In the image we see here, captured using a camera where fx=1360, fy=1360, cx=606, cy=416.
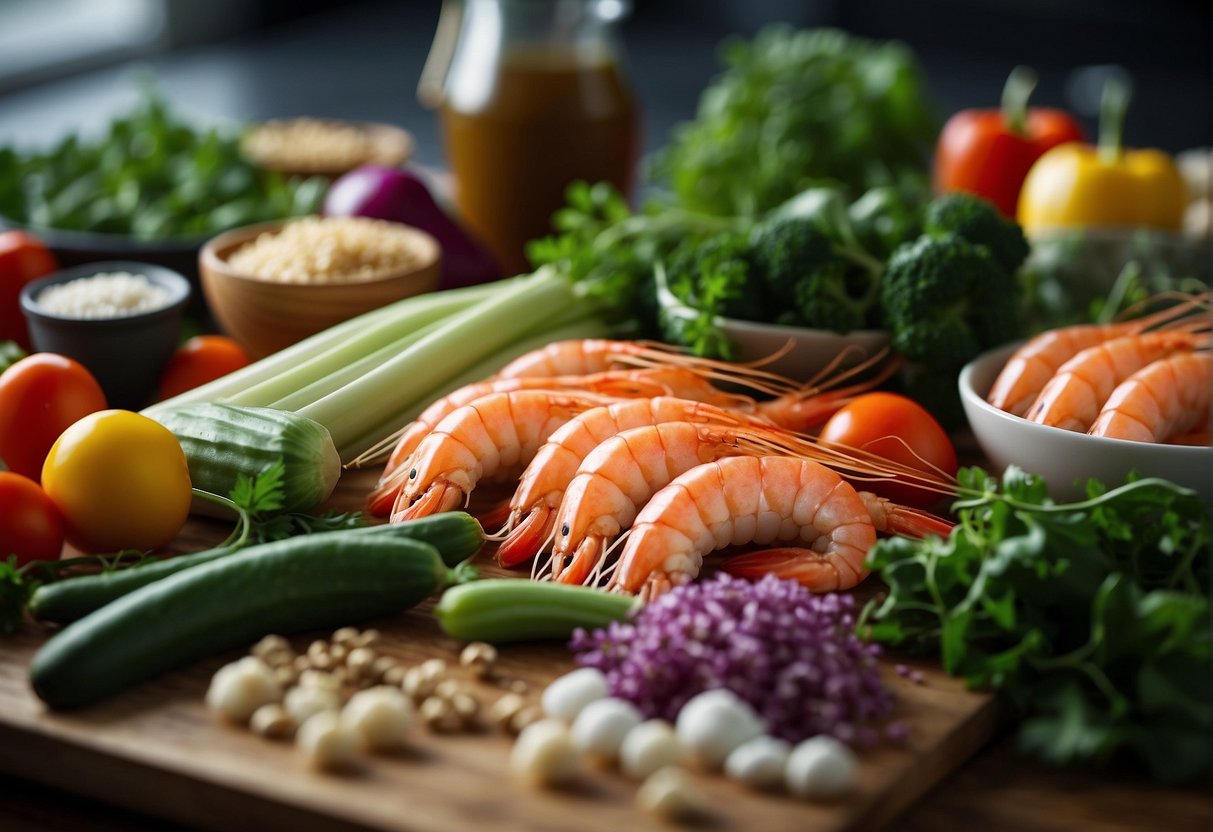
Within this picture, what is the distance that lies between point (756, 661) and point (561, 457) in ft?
1.66

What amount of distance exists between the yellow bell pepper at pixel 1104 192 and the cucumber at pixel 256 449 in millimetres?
1665

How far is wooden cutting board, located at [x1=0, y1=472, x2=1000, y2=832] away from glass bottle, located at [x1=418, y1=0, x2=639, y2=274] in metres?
1.54

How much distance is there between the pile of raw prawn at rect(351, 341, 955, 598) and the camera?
5.41 feet

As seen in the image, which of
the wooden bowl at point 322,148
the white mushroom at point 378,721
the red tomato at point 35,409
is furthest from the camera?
the wooden bowl at point 322,148

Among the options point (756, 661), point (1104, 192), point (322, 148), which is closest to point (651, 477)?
point (756, 661)

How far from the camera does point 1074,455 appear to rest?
5.67 ft

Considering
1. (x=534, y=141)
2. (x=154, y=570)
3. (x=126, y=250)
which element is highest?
(x=534, y=141)

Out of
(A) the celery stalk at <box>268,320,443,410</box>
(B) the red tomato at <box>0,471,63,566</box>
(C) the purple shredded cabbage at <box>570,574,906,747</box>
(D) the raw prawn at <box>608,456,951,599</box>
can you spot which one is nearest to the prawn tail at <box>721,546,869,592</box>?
(D) the raw prawn at <box>608,456,951,599</box>

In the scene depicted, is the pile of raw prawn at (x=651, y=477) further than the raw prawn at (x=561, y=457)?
No

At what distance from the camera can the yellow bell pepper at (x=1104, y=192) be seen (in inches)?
113

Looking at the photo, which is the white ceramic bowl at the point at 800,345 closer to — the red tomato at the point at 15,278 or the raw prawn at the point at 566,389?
the raw prawn at the point at 566,389

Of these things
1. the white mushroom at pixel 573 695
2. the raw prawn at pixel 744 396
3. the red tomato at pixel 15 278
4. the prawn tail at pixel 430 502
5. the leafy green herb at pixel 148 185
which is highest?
the leafy green herb at pixel 148 185

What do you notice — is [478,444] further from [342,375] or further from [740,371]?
[740,371]

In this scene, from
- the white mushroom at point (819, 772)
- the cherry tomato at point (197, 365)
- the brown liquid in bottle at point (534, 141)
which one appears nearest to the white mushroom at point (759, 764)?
the white mushroom at point (819, 772)
